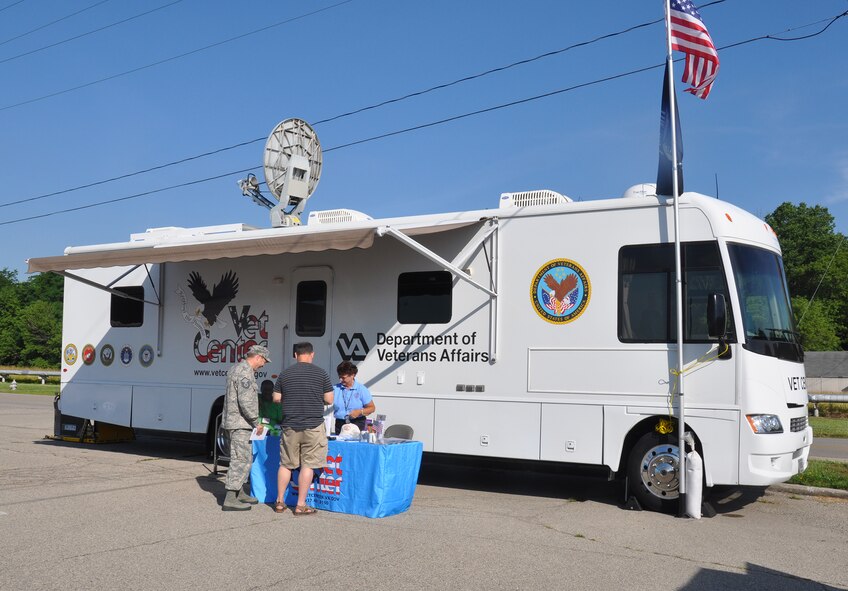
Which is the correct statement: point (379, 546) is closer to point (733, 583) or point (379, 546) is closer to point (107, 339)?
point (733, 583)

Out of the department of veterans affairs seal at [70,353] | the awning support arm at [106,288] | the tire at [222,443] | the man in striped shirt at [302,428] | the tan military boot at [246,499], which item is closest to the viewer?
the man in striped shirt at [302,428]

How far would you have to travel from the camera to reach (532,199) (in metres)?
10.1

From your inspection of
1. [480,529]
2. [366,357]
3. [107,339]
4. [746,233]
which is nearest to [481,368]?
[366,357]

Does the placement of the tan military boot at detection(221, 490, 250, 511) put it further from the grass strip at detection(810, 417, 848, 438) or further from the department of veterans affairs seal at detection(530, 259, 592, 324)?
the grass strip at detection(810, 417, 848, 438)

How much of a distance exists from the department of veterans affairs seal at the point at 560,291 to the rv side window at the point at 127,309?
6521 mm

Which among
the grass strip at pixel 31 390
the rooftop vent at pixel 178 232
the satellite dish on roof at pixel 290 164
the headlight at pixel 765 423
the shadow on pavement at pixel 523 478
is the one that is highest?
the satellite dish on roof at pixel 290 164

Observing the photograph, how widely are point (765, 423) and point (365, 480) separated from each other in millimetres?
3994

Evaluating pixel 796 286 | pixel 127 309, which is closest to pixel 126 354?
pixel 127 309

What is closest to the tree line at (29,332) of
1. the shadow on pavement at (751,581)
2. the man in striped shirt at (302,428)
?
the man in striped shirt at (302,428)

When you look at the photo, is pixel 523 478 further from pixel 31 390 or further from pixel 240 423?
pixel 31 390

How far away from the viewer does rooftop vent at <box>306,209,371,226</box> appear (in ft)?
37.8

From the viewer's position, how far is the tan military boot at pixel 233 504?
848 cm

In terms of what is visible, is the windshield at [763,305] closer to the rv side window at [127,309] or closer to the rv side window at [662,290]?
the rv side window at [662,290]

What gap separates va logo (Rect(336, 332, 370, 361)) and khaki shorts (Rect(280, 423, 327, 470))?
8.05ft
